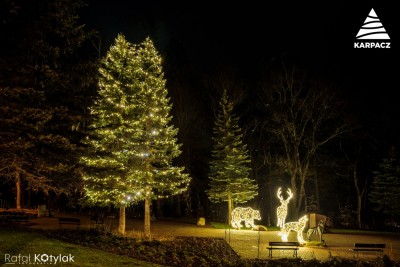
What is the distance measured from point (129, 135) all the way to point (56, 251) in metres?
9.13

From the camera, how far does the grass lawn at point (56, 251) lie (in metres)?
12.6

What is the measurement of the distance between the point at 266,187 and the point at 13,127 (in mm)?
30073

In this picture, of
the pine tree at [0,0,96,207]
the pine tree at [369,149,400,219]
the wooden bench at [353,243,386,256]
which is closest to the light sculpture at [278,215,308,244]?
the wooden bench at [353,243,386,256]

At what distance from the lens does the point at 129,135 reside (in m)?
21.9

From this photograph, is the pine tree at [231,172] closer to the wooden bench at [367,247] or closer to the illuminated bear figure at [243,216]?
the illuminated bear figure at [243,216]

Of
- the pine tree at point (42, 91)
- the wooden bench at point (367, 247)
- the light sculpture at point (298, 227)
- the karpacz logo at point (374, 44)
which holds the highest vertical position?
the karpacz logo at point (374, 44)

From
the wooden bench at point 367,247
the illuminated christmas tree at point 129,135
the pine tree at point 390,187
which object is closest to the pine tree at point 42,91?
the illuminated christmas tree at point 129,135

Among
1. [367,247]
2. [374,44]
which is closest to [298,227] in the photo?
[367,247]

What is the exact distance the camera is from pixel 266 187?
45031 mm

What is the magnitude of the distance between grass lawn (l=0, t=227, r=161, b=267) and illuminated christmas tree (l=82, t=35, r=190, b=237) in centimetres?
565

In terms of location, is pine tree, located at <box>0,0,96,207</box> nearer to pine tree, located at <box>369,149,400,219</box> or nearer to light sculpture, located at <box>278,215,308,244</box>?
light sculpture, located at <box>278,215,308,244</box>

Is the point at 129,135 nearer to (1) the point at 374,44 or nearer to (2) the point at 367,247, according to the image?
(2) the point at 367,247

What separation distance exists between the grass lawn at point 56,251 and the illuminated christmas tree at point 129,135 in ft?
18.5

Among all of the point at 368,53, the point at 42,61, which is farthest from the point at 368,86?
the point at 42,61
